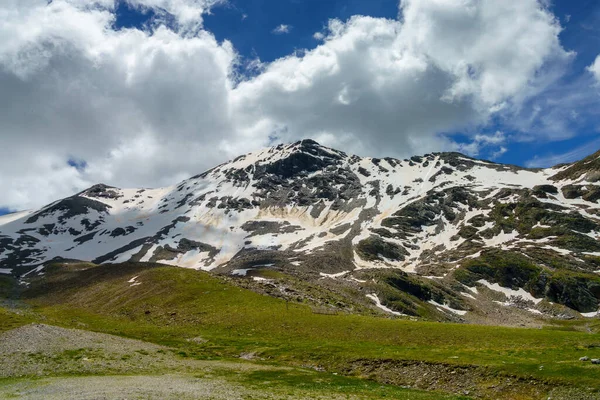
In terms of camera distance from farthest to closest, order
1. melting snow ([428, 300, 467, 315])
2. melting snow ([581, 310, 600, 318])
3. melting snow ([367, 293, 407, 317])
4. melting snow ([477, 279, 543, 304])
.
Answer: melting snow ([477, 279, 543, 304])
melting snow ([581, 310, 600, 318])
melting snow ([428, 300, 467, 315])
melting snow ([367, 293, 407, 317])

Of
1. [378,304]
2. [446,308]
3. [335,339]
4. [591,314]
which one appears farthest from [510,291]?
[335,339]

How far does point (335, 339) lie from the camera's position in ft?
194

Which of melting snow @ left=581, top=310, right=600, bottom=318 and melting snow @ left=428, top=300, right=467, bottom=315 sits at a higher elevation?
melting snow @ left=428, top=300, right=467, bottom=315

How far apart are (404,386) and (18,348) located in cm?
4080

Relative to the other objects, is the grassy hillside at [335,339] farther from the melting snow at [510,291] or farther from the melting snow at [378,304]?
the melting snow at [510,291]

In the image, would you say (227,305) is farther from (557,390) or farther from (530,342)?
(557,390)

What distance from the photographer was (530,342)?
51938 millimetres

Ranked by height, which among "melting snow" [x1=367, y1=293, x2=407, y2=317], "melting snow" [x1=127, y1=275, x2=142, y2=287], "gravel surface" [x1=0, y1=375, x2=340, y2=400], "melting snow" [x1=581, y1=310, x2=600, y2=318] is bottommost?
"melting snow" [x1=581, y1=310, x2=600, y2=318]

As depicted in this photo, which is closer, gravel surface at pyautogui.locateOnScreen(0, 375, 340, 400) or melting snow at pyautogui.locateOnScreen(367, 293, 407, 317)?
gravel surface at pyautogui.locateOnScreen(0, 375, 340, 400)

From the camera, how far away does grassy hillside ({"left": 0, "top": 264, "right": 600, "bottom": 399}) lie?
35.8m

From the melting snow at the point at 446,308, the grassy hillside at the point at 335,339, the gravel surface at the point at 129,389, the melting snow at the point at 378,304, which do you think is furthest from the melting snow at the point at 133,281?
the melting snow at the point at 446,308

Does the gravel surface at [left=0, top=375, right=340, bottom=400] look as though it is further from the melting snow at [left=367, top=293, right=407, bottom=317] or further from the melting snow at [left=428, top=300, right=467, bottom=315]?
the melting snow at [left=428, top=300, right=467, bottom=315]

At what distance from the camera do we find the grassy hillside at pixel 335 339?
35812 millimetres

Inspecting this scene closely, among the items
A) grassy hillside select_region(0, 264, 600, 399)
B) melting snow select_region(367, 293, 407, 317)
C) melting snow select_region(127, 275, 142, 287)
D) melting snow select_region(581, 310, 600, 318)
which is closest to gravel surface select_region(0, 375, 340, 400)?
grassy hillside select_region(0, 264, 600, 399)
